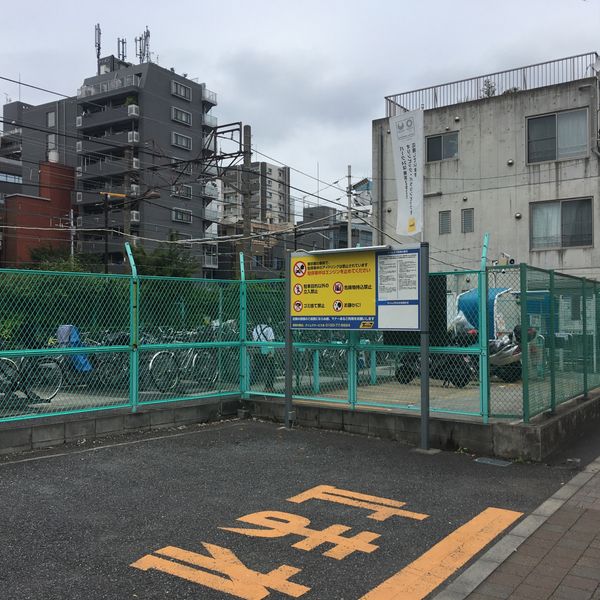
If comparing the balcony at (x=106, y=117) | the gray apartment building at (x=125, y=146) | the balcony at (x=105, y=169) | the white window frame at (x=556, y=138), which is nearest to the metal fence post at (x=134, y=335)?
the white window frame at (x=556, y=138)

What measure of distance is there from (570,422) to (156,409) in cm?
534

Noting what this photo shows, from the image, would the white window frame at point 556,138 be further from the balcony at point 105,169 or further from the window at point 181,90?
the window at point 181,90

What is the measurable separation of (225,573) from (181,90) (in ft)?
178

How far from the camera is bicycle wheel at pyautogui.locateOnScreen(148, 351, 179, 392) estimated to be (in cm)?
819

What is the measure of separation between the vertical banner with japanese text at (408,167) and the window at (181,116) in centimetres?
4011

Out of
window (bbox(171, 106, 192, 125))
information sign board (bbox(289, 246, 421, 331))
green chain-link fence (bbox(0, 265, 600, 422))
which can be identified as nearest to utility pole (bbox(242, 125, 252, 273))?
green chain-link fence (bbox(0, 265, 600, 422))

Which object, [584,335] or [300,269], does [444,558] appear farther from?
[584,335]

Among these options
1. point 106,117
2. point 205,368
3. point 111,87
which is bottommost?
point 205,368

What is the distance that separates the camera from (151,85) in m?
50.4

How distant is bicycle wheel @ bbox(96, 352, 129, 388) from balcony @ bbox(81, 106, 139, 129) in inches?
1793

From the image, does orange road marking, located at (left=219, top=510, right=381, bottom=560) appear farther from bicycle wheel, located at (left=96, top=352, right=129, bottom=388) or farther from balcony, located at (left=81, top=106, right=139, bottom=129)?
balcony, located at (left=81, top=106, right=139, bottom=129)

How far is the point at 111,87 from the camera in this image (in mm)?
52188

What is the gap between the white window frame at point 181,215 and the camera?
4923cm

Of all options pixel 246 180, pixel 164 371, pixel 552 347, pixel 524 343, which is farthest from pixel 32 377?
pixel 246 180
